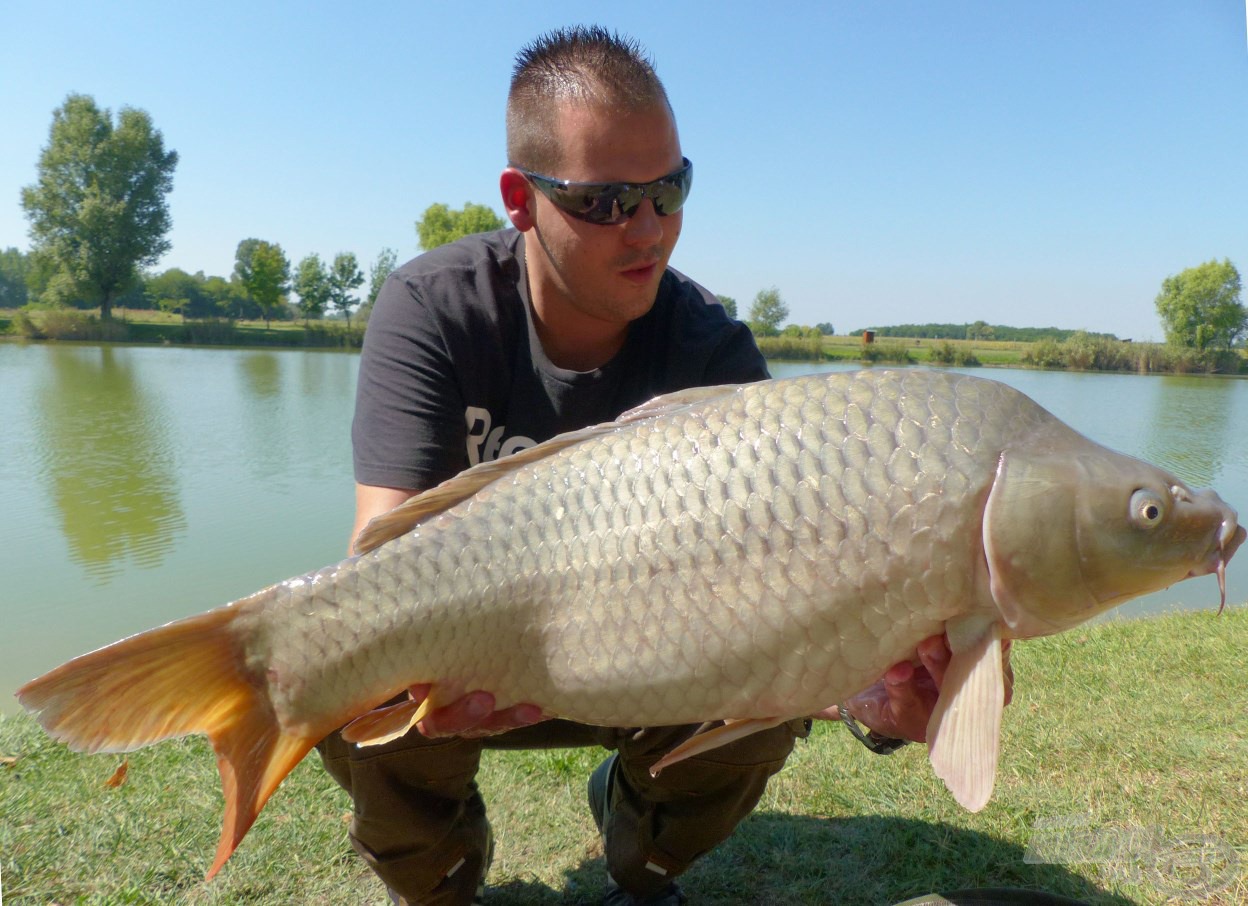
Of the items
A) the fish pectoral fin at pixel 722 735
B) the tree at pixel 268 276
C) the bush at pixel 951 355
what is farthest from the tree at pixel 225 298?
the fish pectoral fin at pixel 722 735

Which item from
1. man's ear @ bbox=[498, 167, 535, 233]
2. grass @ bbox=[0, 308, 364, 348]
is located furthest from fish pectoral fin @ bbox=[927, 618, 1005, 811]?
grass @ bbox=[0, 308, 364, 348]

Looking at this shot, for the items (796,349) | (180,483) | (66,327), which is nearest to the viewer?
(180,483)

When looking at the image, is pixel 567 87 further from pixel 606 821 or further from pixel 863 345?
pixel 863 345

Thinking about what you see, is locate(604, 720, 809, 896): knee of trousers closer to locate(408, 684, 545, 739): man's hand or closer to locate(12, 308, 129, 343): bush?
locate(408, 684, 545, 739): man's hand

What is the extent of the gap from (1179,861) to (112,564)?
5.29m

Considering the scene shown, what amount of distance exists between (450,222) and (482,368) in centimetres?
4441

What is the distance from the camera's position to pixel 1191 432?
12.4 m

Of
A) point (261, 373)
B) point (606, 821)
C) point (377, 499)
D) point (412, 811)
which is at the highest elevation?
point (377, 499)

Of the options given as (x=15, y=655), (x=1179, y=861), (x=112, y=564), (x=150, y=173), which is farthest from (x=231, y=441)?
(x=150, y=173)

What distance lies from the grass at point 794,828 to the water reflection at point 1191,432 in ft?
11.9

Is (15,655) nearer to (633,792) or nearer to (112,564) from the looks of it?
(112,564)

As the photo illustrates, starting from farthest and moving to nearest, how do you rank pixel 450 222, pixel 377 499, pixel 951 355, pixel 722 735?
pixel 450 222 → pixel 951 355 → pixel 377 499 → pixel 722 735

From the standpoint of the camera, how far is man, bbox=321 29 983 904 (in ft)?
5.36

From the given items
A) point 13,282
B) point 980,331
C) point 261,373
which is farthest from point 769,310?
point 13,282
